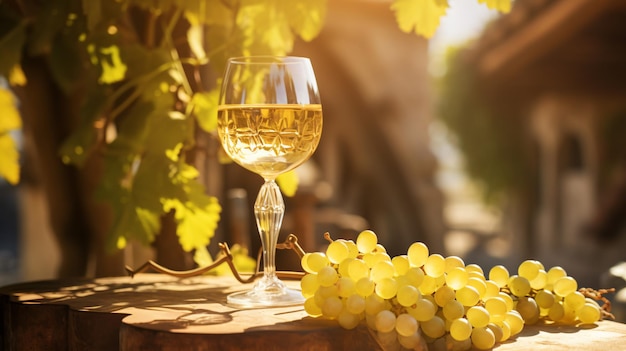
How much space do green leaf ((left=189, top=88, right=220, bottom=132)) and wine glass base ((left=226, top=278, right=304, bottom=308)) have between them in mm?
516

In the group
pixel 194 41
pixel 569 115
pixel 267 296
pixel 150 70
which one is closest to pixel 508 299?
pixel 267 296

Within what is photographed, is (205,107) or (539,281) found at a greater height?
(205,107)

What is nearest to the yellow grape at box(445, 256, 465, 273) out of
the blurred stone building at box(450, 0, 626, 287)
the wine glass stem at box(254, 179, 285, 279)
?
the wine glass stem at box(254, 179, 285, 279)

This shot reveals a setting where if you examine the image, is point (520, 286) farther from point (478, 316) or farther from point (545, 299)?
point (478, 316)

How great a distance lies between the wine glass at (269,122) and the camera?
59.6 inches

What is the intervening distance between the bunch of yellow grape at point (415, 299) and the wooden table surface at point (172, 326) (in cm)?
3

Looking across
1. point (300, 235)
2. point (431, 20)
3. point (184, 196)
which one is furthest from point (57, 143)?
point (300, 235)

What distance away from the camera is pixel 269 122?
4.95 ft

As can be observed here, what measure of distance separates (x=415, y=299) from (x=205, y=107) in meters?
0.89

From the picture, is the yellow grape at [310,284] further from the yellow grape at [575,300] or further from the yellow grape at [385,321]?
the yellow grape at [575,300]

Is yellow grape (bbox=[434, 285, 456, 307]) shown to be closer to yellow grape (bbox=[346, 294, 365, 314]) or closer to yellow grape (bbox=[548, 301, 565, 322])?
yellow grape (bbox=[346, 294, 365, 314])

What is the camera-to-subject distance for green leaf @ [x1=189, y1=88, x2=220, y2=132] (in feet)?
6.55

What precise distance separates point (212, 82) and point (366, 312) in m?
3.05

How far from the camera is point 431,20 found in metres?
1.83
